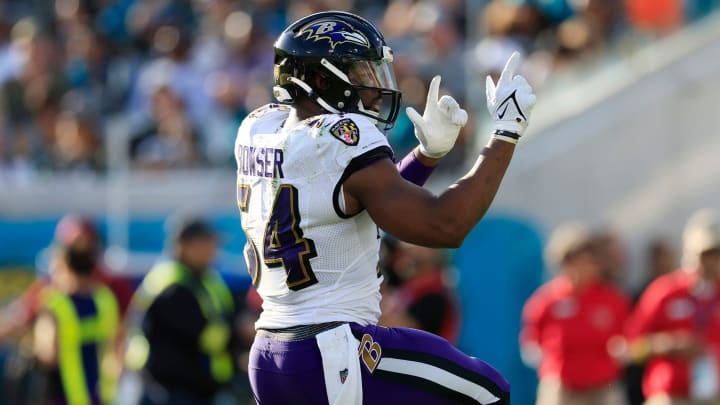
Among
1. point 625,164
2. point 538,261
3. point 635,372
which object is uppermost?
point 625,164

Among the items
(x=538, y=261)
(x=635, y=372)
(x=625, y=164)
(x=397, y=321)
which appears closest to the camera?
(x=397, y=321)

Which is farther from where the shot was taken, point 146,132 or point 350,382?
point 146,132

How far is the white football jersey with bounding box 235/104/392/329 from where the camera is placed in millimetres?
4094

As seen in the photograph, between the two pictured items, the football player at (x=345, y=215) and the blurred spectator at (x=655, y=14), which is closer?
the football player at (x=345, y=215)

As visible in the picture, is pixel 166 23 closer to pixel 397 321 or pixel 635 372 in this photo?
pixel 635 372

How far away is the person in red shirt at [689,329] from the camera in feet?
27.5

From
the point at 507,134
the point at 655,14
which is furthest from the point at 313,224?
the point at 655,14

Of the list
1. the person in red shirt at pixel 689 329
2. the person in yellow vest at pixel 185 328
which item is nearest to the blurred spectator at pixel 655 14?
the person in red shirt at pixel 689 329

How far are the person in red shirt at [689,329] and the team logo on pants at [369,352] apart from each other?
4.61m

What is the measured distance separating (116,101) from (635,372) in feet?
18.6

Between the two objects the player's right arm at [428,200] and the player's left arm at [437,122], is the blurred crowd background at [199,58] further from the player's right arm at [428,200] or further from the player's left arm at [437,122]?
the player's right arm at [428,200]

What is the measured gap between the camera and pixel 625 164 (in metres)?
11.4

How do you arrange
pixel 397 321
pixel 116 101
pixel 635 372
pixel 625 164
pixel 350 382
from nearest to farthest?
pixel 350 382, pixel 397 321, pixel 635 372, pixel 625 164, pixel 116 101

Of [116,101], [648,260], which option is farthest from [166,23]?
[648,260]
